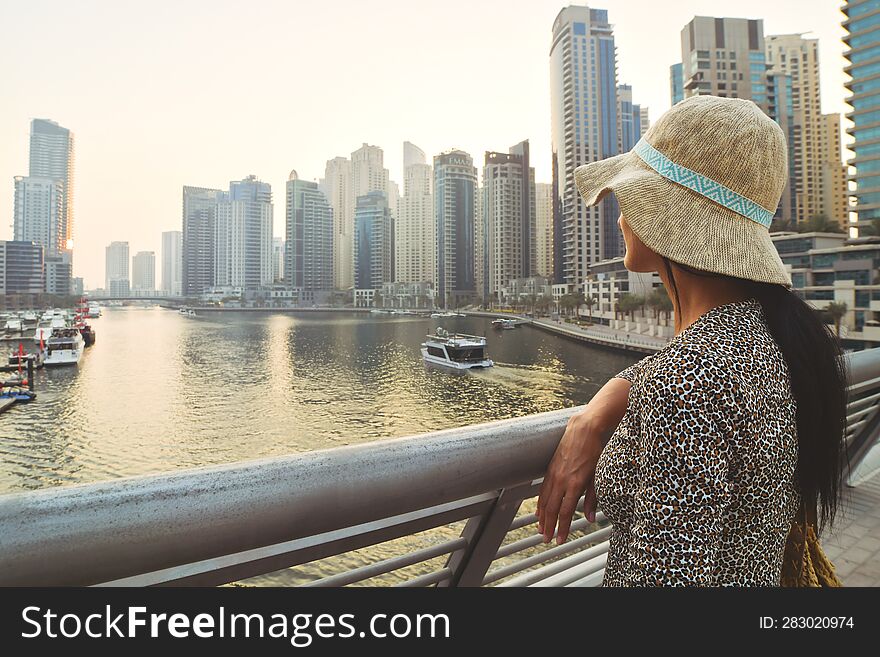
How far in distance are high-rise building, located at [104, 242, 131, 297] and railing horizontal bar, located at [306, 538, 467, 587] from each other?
56385mm

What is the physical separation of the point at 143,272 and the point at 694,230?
5880cm

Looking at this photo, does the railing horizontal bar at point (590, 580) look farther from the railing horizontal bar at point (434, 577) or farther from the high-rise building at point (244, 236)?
the high-rise building at point (244, 236)

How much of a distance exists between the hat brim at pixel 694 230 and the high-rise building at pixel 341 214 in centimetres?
3886

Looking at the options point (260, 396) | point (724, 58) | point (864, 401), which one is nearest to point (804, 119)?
point (724, 58)

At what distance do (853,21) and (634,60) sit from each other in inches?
812

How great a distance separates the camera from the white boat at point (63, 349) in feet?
76.8

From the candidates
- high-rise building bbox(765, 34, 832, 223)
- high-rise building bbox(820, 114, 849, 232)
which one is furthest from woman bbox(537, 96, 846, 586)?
high-rise building bbox(820, 114, 849, 232)

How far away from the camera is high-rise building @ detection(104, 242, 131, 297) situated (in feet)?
159

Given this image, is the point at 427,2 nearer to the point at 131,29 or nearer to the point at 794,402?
the point at 794,402

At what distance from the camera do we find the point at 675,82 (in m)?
45.7

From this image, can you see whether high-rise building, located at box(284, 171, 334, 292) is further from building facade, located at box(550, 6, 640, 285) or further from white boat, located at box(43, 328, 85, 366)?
building facade, located at box(550, 6, 640, 285)

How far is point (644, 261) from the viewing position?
1.70ft

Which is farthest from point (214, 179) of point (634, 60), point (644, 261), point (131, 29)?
point (644, 261)

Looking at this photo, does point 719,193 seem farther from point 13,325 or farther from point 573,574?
point 13,325
